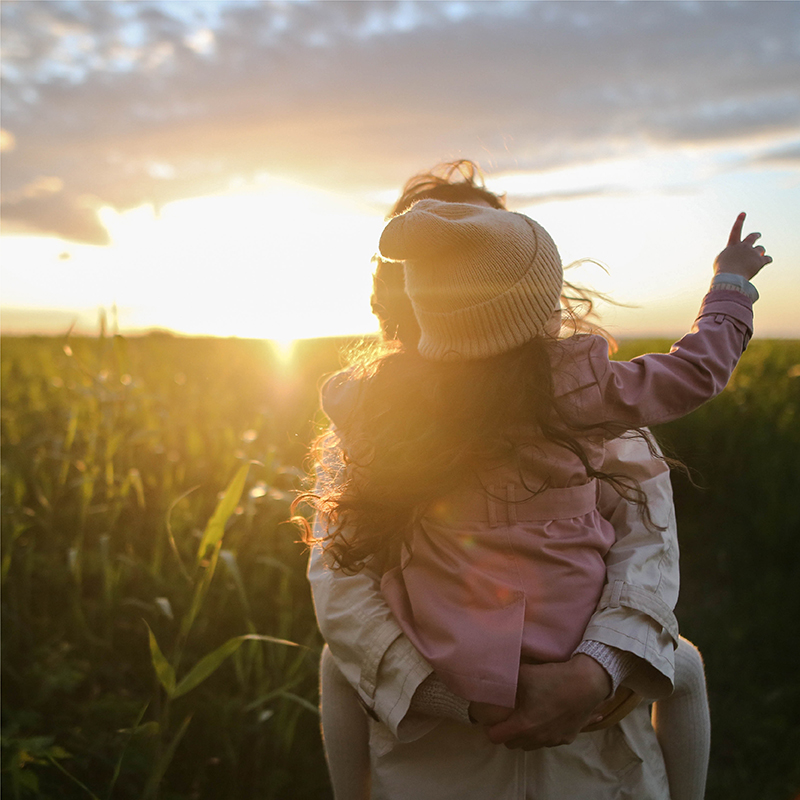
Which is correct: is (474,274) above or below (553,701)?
above

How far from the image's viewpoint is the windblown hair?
1.33m

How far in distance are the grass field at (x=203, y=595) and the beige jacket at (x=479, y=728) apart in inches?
13.9

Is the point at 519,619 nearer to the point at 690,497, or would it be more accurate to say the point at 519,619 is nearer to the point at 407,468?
the point at 407,468

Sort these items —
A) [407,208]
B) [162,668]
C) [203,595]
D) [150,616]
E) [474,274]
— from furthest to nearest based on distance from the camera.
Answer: [150,616] < [203,595] < [407,208] < [162,668] < [474,274]

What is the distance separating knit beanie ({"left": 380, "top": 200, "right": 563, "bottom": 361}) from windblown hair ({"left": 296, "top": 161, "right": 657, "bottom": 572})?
6 cm

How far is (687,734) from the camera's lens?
4.83 feet

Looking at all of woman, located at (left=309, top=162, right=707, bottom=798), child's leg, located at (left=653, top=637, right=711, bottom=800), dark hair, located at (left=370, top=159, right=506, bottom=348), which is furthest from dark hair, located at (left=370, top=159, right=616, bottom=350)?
child's leg, located at (left=653, top=637, right=711, bottom=800)

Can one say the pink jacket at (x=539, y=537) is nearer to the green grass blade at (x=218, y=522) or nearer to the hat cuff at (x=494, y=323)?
the hat cuff at (x=494, y=323)

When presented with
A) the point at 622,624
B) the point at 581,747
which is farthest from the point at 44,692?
the point at 622,624

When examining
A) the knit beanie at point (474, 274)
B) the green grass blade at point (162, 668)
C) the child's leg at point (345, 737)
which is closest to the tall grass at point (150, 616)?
the green grass blade at point (162, 668)

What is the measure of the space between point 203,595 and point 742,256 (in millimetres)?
1834

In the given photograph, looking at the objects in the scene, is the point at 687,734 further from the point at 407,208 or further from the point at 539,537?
the point at 407,208

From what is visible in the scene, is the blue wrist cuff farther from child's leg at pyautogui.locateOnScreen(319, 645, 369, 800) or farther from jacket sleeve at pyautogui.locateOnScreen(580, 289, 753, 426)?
child's leg at pyautogui.locateOnScreen(319, 645, 369, 800)

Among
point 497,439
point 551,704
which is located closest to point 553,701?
point 551,704
